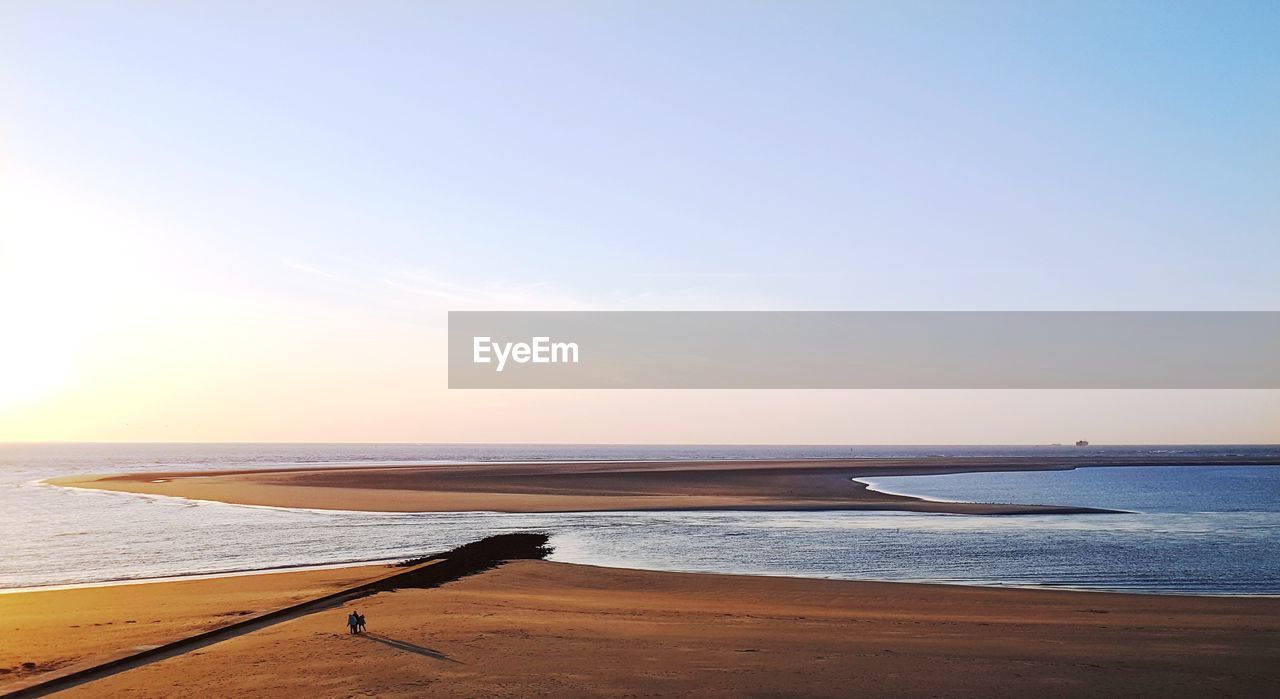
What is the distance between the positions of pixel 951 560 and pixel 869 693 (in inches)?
812

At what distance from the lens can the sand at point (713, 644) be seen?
51.2 feet

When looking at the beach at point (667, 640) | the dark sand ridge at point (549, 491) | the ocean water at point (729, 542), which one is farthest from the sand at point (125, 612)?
the dark sand ridge at point (549, 491)

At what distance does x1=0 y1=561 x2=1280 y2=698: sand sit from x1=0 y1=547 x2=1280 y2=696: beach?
2.7 inches

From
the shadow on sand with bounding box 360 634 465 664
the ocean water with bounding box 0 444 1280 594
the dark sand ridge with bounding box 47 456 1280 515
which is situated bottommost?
the dark sand ridge with bounding box 47 456 1280 515

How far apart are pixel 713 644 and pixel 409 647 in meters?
6.63

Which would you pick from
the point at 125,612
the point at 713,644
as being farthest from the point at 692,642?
the point at 125,612

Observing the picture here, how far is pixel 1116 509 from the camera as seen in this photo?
191 feet

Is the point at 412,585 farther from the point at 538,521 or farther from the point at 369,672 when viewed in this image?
the point at 538,521

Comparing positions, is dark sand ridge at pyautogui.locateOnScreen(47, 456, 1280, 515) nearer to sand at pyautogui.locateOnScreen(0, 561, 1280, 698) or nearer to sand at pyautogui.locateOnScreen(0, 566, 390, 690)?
sand at pyautogui.locateOnScreen(0, 566, 390, 690)

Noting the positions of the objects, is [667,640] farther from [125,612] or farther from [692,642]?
[125,612]

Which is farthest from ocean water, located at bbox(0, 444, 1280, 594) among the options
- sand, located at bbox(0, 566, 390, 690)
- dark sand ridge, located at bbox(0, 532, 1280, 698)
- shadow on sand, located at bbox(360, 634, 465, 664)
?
shadow on sand, located at bbox(360, 634, 465, 664)

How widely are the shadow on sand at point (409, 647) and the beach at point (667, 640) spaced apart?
4 cm

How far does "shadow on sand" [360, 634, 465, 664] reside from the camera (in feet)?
56.9

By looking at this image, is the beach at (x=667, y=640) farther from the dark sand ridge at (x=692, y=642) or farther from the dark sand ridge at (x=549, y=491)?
the dark sand ridge at (x=549, y=491)
